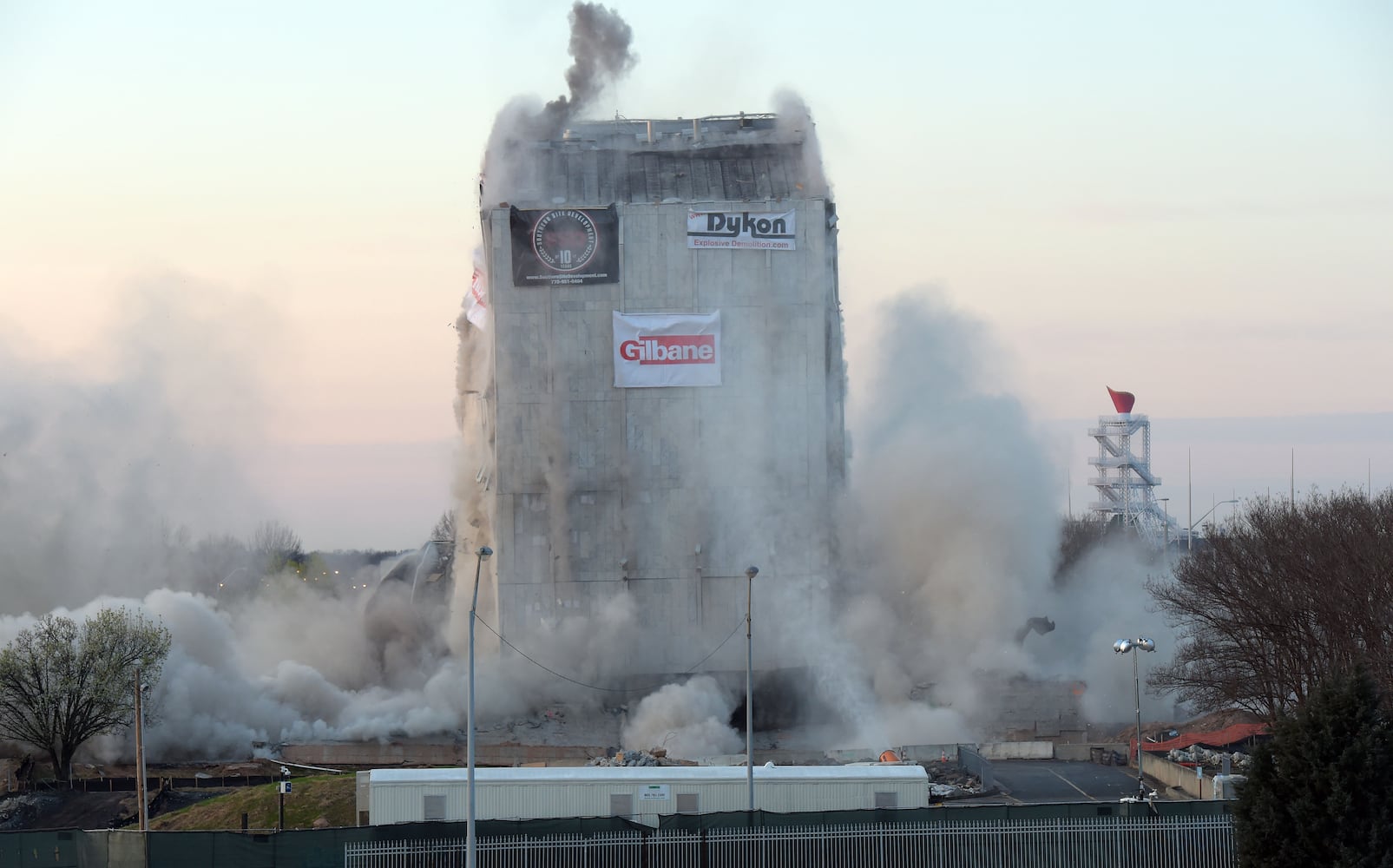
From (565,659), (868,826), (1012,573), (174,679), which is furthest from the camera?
(1012,573)

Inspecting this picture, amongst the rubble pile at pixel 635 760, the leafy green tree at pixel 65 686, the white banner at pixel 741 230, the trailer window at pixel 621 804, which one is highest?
the white banner at pixel 741 230

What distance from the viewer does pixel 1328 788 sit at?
85.2 feet

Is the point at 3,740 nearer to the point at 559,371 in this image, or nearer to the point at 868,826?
the point at 559,371

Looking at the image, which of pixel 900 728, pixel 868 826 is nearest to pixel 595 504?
pixel 900 728

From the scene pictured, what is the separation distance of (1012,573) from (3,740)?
42148mm

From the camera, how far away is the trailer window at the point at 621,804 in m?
37.7

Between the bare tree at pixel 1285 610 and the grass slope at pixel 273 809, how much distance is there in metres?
27.5

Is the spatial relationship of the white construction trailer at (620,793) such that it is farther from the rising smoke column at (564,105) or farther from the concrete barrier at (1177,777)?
the rising smoke column at (564,105)

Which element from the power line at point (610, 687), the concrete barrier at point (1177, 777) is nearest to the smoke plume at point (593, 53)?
the power line at point (610, 687)

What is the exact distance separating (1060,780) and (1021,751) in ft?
19.7

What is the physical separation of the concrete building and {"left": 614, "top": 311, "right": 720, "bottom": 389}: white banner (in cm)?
7

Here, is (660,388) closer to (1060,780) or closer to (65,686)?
(1060,780)

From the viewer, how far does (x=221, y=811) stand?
45062 mm

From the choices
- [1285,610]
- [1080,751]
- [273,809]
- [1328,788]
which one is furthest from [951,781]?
[1328,788]
